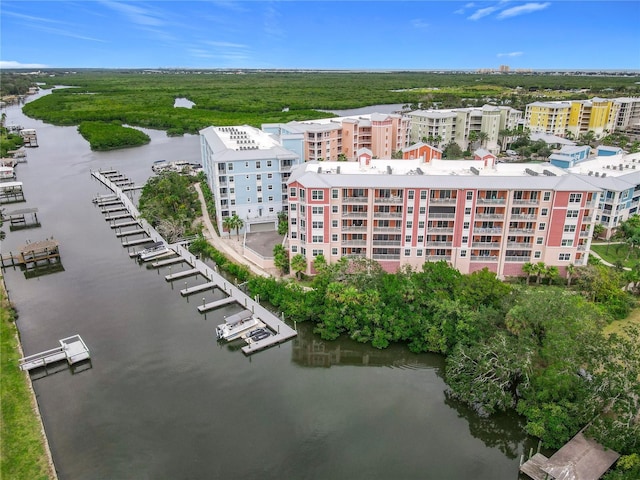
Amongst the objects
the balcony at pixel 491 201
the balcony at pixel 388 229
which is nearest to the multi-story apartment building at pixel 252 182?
the balcony at pixel 388 229

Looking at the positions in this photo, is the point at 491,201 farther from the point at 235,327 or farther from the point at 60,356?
the point at 60,356

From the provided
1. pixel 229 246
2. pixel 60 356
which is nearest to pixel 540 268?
pixel 229 246

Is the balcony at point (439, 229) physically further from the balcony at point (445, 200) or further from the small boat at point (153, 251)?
the small boat at point (153, 251)

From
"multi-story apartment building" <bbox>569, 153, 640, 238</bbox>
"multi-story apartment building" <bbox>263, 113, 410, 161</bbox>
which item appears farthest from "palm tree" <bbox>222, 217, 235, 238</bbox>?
"multi-story apartment building" <bbox>569, 153, 640, 238</bbox>

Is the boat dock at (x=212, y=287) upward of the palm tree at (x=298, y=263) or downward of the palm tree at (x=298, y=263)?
downward

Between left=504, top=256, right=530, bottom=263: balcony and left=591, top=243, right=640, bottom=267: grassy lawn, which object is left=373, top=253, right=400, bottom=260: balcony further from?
left=591, top=243, right=640, bottom=267: grassy lawn

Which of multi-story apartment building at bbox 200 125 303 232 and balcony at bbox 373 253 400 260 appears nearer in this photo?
balcony at bbox 373 253 400 260
